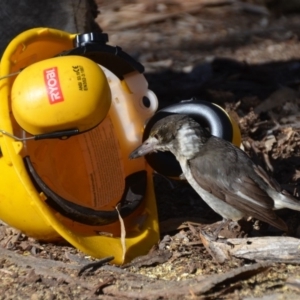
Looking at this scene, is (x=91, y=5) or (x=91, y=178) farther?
(x=91, y=5)

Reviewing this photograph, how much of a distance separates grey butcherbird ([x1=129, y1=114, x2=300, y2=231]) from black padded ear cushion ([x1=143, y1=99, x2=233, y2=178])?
0.09 m

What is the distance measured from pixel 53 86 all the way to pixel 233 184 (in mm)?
1457

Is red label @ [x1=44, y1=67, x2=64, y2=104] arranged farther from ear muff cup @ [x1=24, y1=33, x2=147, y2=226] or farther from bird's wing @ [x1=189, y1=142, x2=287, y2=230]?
bird's wing @ [x1=189, y1=142, x2=287, y2=230]

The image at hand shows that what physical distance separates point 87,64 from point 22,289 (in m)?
1.38

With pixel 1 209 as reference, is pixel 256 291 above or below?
below

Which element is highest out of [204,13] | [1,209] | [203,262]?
[1,209]

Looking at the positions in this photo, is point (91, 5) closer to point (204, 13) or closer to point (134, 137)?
point (134, 137)

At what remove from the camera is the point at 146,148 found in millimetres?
5988

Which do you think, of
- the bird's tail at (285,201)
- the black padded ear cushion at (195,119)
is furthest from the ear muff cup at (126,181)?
the bird's tail at (285,201)

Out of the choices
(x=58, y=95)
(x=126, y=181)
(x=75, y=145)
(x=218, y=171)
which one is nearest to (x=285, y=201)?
(x=218, y=171)

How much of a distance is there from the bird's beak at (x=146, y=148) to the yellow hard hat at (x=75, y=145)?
0.80ft

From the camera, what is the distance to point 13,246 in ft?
18.9

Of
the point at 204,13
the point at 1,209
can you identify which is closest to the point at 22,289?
the point at 1,209

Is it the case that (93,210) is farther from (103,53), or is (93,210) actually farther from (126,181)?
(103,53)
